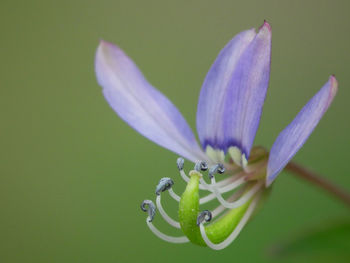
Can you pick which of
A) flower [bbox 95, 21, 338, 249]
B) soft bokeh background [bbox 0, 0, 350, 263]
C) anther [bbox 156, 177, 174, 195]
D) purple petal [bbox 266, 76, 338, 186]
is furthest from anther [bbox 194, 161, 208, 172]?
soft bokeh background [bbox 0, 0, 350, 263]

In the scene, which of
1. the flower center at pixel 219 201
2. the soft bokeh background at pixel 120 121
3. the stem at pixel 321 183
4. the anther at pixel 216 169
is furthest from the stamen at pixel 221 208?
the soft bokeh background at pixel 120 121

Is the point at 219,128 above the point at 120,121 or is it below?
below

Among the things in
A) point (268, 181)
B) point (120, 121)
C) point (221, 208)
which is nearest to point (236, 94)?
point (268, 181)

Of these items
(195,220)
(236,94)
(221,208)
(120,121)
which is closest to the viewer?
(195,220)

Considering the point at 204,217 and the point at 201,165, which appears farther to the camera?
the point at 201,165

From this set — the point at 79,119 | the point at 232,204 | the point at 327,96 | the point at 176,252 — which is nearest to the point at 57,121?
the point at 79,119

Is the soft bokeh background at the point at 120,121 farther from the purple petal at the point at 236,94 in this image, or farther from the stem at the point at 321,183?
the purple petal at the point at 236,94

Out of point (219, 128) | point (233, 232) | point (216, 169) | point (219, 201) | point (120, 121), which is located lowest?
point (233, 232)

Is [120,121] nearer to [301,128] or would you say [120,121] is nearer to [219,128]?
[219,128]
